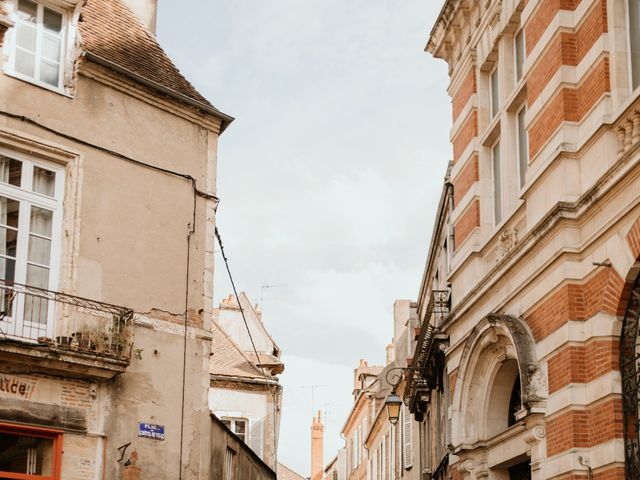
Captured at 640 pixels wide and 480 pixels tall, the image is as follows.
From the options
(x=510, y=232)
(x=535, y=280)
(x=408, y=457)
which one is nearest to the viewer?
(x=535, y=280)

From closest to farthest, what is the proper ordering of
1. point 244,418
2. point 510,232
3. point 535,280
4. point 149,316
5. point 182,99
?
point 535,280, point 510,232, point 149,316, point 182,99, point 244,418

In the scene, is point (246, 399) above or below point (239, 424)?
above

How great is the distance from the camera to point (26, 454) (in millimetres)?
14773

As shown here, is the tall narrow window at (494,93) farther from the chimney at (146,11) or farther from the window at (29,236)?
the window at (29,236)

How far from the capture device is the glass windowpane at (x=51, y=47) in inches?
646

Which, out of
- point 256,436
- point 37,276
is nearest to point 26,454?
point 37,276

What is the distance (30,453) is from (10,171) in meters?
3.82

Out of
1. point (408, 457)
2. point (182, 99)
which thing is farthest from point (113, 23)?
point (408, 457)

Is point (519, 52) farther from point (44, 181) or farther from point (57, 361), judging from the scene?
point (57, 361)

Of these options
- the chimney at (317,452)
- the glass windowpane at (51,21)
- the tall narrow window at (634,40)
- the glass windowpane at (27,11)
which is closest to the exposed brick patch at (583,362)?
the tall narrow window at (634,40)

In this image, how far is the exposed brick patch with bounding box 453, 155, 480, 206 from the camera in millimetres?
17609

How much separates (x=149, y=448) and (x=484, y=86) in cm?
750

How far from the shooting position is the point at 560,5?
553 inches

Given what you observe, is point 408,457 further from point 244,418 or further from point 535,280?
point 535,280
